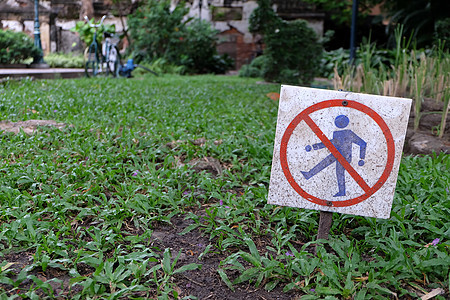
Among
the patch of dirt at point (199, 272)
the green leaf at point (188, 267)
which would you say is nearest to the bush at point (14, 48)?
the patch of dirt at point (199, 272)

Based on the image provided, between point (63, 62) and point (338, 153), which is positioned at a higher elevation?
point (63, 62)

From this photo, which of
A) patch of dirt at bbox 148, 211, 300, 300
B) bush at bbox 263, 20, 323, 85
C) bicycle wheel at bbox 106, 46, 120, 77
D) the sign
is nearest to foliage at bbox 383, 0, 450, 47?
bush at bbox 263, 20, 323, 85

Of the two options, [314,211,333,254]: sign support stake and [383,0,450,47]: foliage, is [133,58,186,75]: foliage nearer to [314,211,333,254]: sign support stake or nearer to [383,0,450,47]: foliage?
[383,0,450,47]: foliage

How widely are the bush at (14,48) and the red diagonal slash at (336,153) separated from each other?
9.70 m

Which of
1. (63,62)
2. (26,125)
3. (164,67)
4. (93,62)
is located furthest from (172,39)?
(26,125)

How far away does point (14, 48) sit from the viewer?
379 inches

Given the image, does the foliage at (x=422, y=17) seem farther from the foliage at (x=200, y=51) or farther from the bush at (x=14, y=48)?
the bush at (x=14, y=48)

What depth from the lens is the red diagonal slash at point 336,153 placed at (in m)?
1.68

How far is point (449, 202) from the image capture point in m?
2.16

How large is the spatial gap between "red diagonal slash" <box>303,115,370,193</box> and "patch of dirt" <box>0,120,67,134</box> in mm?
2443

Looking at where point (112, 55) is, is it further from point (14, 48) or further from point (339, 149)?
point (339, 149)

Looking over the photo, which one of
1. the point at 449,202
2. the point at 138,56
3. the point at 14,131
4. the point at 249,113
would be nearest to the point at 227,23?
the point at 138,56

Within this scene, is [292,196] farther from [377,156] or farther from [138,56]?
[138,56]

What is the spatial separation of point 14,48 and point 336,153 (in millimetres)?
9856
